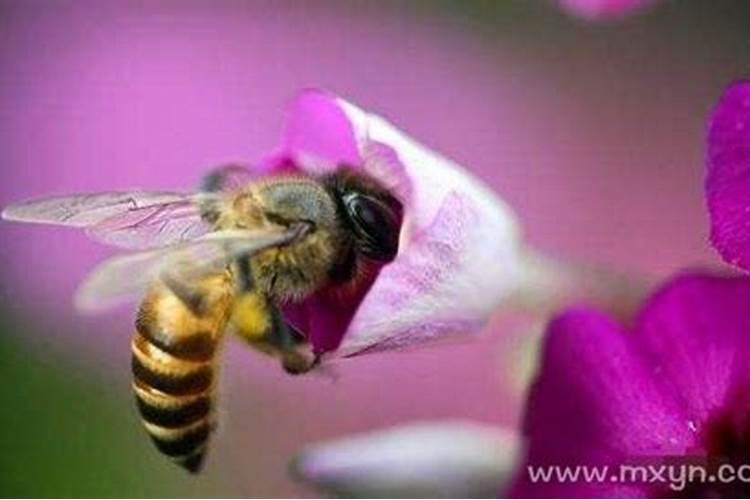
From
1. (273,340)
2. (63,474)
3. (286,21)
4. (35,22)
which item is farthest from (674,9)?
(63,474)

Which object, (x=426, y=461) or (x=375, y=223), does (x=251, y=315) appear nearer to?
(x=375, y=223)

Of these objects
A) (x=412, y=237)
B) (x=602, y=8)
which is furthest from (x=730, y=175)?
(x=412, y=237)

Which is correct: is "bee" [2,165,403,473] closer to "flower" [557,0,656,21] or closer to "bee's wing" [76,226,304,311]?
"bee's wing" [76,226,304,311]

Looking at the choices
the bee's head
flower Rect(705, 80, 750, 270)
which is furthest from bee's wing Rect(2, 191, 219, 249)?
flower Rect(705, 80, 750, 270)

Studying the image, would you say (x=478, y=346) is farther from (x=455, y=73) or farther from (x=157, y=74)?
(x=157, y=74)

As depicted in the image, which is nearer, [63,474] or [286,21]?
[286,21]

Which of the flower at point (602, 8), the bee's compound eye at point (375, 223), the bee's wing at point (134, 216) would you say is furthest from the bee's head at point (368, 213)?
the flower at point (602, 8)
